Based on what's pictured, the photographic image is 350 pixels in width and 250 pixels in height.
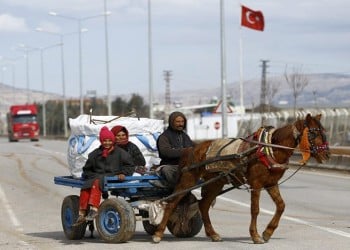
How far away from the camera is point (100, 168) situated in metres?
11.3

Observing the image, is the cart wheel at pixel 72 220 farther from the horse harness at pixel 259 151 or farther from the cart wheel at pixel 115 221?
the horse harness at pixel 259 151

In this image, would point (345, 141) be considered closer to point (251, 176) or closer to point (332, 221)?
point (332, 221)

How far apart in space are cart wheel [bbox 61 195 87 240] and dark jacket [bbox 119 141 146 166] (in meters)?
1.06

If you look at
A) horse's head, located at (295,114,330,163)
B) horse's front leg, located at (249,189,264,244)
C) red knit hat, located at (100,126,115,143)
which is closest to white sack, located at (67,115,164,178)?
red knit hat, located at (100,126,115,143)

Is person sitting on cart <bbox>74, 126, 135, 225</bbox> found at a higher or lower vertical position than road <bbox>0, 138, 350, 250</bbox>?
higher

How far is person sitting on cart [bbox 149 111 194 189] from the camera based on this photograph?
445 inches

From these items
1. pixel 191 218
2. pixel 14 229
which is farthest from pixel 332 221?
pixel 14 229

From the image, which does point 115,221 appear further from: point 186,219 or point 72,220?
point 186,219

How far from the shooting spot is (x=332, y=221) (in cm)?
1379

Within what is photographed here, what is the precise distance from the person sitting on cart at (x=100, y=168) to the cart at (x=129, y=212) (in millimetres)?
122

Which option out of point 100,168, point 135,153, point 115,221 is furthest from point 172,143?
point 115,221

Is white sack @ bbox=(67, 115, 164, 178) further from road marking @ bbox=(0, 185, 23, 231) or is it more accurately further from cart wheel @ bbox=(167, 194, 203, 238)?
road marking @ bbox=(0, 185, 23, 231)

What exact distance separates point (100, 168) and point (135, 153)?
676 millimetres

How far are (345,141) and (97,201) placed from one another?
84.3 feet
